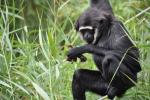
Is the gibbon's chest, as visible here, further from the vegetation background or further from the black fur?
the vegetation background

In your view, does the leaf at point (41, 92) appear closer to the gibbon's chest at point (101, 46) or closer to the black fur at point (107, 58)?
the black fur at point (107, 58)

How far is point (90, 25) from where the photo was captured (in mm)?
6895

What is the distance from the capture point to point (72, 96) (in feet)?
23.5

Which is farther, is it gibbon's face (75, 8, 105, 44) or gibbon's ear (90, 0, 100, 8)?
gibbon's ear (90, 0, 100, 8)

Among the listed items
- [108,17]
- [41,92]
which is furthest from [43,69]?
[108,17]

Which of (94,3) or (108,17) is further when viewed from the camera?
(94,3)

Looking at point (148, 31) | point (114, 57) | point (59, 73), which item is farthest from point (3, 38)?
point (148, 31)

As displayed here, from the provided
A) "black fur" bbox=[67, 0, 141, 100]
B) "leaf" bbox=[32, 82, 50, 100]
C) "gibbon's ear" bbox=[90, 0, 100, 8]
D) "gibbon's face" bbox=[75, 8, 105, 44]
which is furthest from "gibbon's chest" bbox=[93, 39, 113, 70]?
"leaf" bbox=[32, 82, 50, 100]

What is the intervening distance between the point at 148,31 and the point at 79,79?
1200 mm

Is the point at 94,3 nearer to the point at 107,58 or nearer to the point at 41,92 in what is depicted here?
the point at 107,58

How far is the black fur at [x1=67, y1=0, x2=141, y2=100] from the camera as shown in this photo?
664 cm

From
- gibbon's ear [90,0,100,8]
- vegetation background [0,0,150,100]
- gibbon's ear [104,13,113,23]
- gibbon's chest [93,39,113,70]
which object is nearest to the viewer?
vegetation background [0,0,150,100]

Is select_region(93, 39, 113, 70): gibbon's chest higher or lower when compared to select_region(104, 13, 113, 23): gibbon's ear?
lower

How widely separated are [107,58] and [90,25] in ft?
1.74
